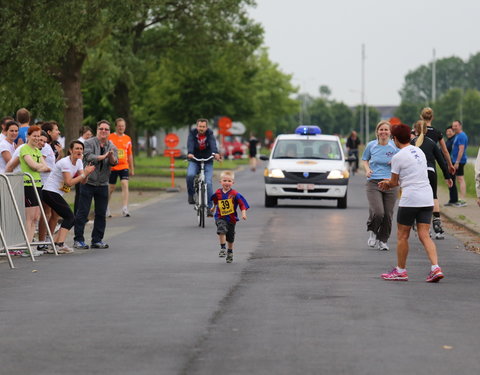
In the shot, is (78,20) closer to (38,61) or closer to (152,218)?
(38,61)

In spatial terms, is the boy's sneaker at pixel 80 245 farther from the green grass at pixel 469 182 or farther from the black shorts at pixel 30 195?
the green grass at pixel 469 182

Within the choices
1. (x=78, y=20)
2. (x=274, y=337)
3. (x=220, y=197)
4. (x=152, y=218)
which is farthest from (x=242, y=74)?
(x=274, y=337)

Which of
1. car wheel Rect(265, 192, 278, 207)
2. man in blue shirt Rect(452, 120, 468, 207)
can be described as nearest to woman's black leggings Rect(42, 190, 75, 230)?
car wheel Rect(265, 192, 278, 207)

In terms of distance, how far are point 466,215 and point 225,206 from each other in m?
9.27

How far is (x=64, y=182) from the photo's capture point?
15578 millimetres

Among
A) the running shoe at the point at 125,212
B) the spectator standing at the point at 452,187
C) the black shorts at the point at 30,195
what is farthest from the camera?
the spectator standing at the point at 452,187

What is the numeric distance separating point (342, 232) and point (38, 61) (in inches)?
405

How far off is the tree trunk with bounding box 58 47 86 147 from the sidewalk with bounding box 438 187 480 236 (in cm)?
1099

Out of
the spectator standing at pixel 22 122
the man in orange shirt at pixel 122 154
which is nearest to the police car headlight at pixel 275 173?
the man in orange shirt at pixel 122 154

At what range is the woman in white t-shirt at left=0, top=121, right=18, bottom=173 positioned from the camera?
1554 centimetres

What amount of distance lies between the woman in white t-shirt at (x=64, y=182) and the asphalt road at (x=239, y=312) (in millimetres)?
652

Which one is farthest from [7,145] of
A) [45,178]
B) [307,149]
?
[307,149]

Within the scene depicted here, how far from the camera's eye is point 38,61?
2655 centimetres

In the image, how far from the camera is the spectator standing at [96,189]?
16.3 metres
